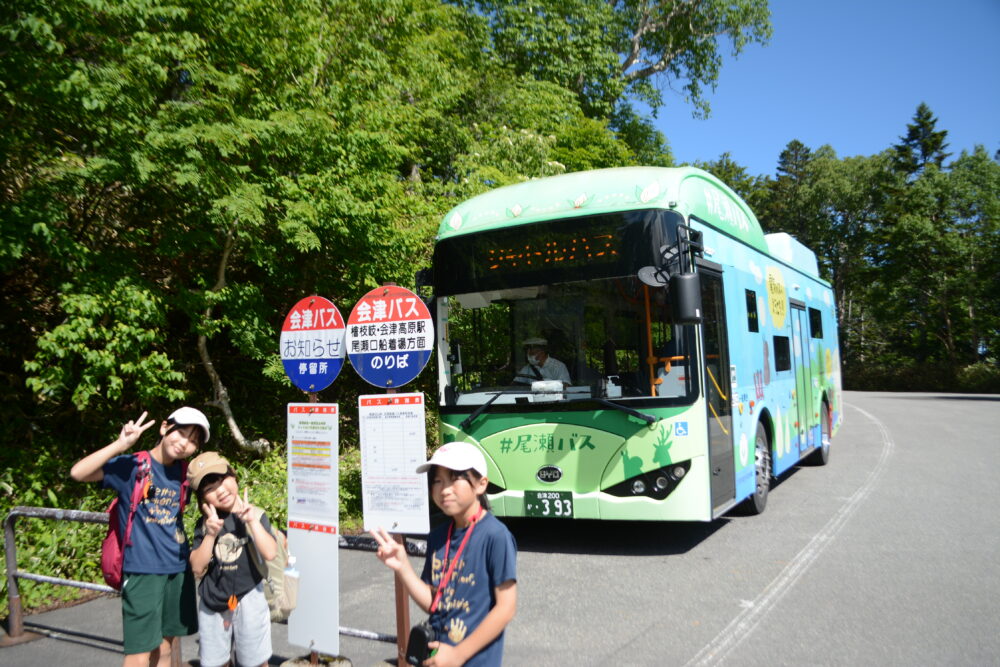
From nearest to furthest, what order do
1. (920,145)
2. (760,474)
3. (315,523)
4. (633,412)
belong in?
(315,523)
(633,412)
(760,474)
(920,145)

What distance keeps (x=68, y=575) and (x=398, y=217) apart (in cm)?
573

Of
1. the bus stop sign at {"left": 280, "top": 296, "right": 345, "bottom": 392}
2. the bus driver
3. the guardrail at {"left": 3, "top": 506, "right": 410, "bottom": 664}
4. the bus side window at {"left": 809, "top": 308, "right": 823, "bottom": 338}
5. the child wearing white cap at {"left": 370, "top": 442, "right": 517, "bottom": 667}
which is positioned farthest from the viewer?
the bus side window at {"left": 809, "top": 308, "right": 823, "bottom": 338}

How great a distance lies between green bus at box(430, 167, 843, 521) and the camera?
6.78 metres

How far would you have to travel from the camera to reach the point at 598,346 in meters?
7.04

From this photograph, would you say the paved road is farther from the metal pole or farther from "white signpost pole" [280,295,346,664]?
"white signpost pole" [280,295,346,664]

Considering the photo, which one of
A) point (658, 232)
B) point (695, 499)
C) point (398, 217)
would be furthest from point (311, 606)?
point (398, 217)

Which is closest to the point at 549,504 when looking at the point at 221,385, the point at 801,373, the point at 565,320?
the point at 565,320

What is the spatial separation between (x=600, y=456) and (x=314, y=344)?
3.02 meters

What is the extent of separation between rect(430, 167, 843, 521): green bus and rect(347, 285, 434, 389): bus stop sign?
2.49m

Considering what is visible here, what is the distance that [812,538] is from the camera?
771 centimetres

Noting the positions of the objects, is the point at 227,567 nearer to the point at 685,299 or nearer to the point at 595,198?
the point at 685,299

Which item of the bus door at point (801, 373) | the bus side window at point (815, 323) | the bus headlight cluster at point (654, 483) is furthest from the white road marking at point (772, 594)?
the bus side window at point (815, 323)

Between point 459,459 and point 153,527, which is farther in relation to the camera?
point 153,527

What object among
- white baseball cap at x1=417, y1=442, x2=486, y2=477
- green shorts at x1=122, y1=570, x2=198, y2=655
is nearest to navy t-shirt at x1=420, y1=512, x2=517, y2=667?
white baseball cap at x1=417, y1=442, x2=486, y2=477
